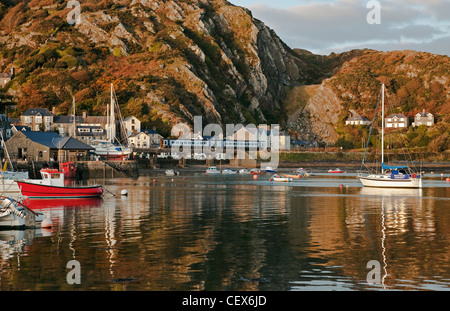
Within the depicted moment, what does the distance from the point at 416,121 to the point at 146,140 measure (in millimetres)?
110139

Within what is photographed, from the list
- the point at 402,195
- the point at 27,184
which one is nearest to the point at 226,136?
the point at 402,195

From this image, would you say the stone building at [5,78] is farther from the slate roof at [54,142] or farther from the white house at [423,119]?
the white house at [423,119]

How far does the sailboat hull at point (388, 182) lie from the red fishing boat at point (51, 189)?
42168 mm

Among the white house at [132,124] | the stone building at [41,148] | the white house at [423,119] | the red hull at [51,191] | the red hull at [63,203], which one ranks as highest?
the white house at [423,119]

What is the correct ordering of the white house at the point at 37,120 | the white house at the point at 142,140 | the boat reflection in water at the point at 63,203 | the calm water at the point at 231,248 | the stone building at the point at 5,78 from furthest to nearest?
the stone building at the point at 5,78 → the white house at the point at 142,140 → the white house at the point at 37,120 → the boat reflection in water at the point at 63,203 → the calm water at the point at 231,248

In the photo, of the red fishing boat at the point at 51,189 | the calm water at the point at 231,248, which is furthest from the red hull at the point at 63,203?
the calm water at the point at 231,248

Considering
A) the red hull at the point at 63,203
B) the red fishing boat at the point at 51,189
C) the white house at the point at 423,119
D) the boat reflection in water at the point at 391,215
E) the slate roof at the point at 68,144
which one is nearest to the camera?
the boat reflection in water at the point at 391,215

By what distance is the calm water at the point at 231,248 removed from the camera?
67.4 ft

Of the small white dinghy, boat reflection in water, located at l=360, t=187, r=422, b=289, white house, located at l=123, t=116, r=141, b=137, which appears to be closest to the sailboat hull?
boat reflection in water, located at l=360, t=187, r=422, b=289

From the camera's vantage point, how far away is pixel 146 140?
14738 centimetres

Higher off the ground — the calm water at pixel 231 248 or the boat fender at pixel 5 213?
the boat fender at pixel 5 213

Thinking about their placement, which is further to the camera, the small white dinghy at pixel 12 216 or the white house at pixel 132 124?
the white house at pixel 132 124

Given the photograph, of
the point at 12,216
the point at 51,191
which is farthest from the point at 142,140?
the point at 12,216

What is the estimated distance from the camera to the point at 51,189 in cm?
5331
